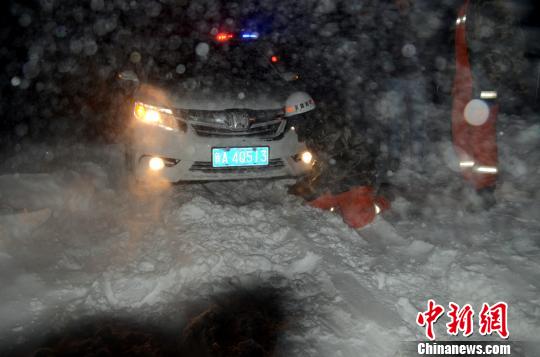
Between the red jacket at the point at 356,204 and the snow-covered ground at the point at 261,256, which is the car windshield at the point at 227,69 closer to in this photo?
the snow-covered ground at the point at 261,256

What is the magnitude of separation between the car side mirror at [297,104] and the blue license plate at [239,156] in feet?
1.82

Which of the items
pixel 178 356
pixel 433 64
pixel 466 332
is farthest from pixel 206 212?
pixel 433 64

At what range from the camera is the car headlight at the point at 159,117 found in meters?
4.41

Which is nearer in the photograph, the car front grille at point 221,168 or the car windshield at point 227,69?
the car front grille at point 221,168

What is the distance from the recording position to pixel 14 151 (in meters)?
6.00

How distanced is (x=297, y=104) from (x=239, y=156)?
3.13ft

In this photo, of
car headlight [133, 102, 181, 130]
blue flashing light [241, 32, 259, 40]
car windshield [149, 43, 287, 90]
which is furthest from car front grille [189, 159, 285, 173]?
blue flashing light [241, 32, 259, 40]

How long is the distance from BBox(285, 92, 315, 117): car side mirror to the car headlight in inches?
50.5

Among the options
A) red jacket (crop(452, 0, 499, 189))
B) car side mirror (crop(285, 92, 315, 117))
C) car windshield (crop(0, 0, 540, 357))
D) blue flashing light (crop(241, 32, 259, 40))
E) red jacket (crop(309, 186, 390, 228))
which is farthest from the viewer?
blue flashing light (crop(241, 32, 259, 40))

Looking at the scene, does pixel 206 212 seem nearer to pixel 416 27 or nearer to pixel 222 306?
pixel 222 306

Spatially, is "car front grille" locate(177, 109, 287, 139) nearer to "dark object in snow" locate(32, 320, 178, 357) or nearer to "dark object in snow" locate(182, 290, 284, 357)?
"dark object in snow" locate(182, 290, 284, 357)

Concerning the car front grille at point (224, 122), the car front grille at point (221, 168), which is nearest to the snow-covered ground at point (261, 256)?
the car front grille at point (221, 168)

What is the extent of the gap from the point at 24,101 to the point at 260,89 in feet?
13.5

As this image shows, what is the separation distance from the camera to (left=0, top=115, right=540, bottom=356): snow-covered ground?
9.93 ft
